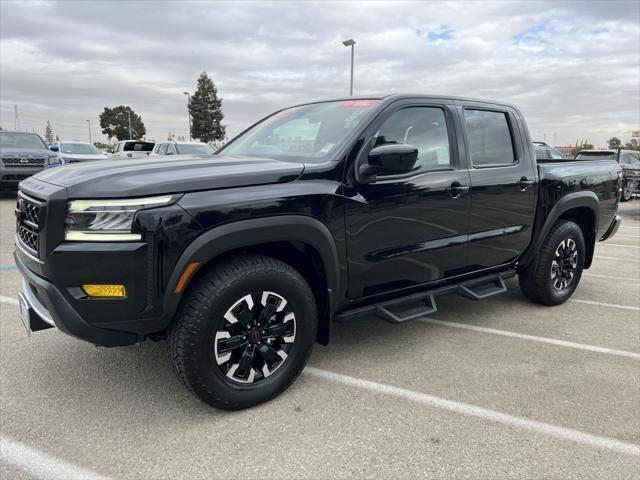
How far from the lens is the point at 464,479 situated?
85.3 inches

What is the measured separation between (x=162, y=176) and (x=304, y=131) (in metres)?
1.30

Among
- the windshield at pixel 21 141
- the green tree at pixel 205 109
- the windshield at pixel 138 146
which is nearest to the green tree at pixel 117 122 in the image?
the green tree at pixel 205 109

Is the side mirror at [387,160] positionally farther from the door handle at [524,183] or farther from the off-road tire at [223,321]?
the door handle at [524,183]

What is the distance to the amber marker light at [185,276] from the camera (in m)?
2.37

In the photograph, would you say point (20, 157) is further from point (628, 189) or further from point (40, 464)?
point (628, 189)

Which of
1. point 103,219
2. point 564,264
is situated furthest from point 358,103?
point 564,264

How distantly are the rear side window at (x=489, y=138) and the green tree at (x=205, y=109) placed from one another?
55.9 metres

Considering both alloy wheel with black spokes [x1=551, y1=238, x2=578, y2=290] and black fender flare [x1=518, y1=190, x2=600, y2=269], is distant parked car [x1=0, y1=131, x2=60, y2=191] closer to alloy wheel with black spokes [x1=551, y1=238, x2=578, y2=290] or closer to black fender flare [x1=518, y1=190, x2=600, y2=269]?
black fender flare [x1=518, y1=190, x2=600, y2=269]

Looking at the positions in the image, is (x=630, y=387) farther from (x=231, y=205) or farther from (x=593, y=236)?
(x=231, y=205)

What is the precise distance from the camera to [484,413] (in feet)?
8.91

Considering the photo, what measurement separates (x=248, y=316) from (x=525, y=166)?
2850 mm

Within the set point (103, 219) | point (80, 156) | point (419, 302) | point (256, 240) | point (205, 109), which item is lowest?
point (419, 302)

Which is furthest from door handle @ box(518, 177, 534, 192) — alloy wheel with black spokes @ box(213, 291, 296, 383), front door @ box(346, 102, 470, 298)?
alloy wheel with black spokes @ box(213, 291, 296, 383)

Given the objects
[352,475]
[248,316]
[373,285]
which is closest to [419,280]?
[373,285]
